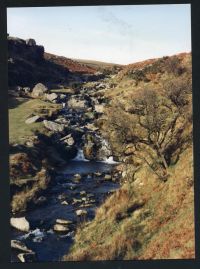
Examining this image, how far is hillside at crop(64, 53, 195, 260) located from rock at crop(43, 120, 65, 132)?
1333mm

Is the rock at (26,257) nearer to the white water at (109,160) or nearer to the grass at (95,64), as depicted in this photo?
the white water at (109,160)

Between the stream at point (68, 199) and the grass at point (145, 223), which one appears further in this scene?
the stream at point (68, 199)

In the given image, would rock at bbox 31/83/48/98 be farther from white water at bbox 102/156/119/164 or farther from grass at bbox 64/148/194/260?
grass at bbox 64/148/194/260

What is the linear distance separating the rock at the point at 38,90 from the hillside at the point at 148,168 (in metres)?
2.29

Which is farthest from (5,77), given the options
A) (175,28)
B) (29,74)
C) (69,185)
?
(175,28)

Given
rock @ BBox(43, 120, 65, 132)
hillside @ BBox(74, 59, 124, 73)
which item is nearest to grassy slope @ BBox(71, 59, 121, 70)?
hillside @ BBox(74, 59, 124, 73)

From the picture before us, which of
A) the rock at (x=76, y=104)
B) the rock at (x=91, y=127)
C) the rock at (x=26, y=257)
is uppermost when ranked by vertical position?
the rock at (x=76, y=104)

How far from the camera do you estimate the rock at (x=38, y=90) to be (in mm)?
18344

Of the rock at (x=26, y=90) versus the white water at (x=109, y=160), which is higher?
the rock at (x=26, y=90)

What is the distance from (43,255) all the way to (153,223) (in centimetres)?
384

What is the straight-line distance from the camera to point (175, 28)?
1770cm

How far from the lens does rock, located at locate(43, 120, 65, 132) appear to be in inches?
725

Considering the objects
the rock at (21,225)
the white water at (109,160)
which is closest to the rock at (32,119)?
the white water at (109,160)

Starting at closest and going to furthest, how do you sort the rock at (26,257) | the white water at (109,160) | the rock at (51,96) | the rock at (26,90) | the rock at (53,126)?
the rock at (26,257)
the rock at (26,90)
the white water at (109,160)
the rock at (53,126)
the rock at (51,96)
